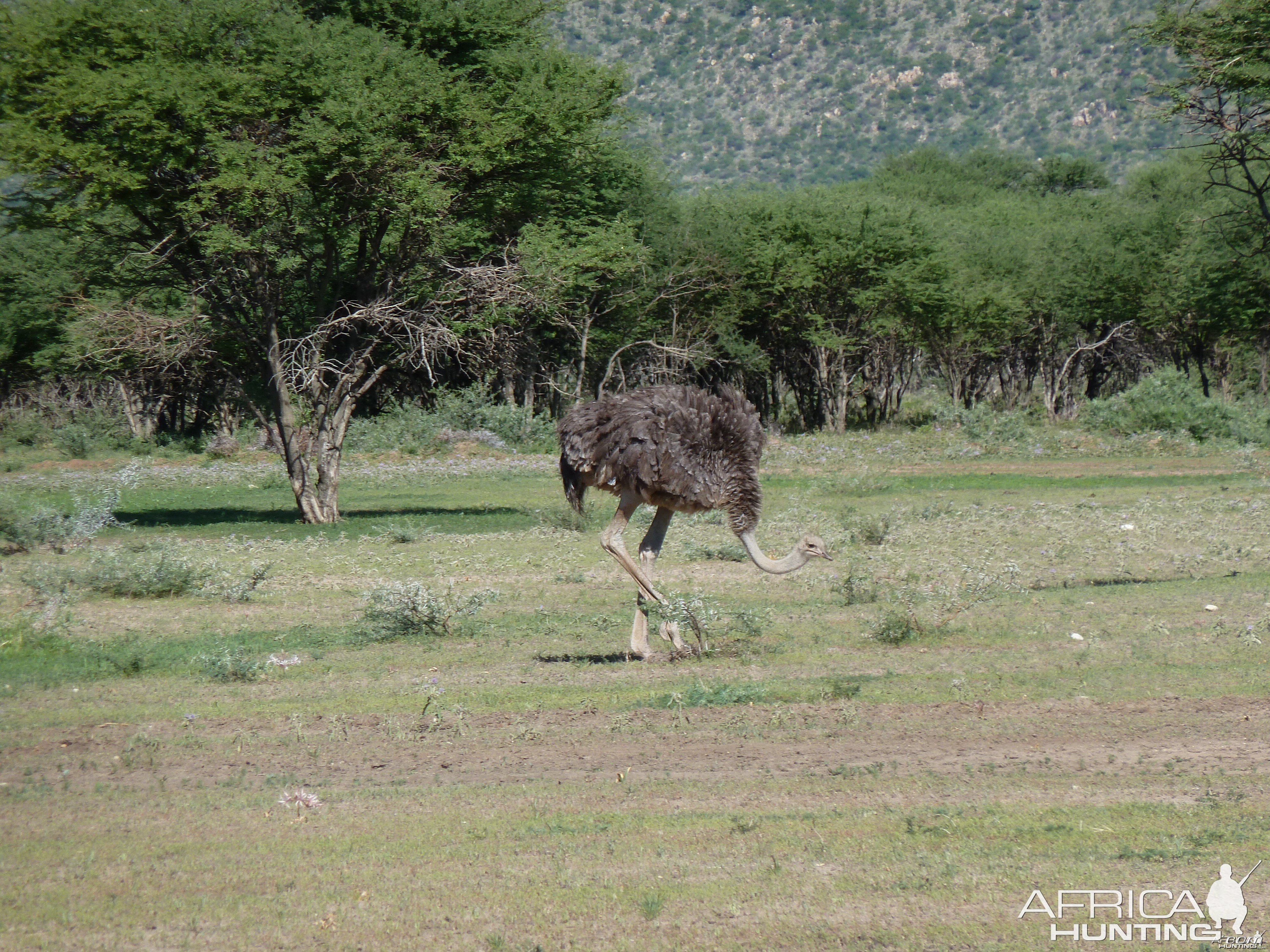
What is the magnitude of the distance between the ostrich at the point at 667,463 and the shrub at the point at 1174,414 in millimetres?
31245

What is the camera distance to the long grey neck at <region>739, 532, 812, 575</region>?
38.8 feet

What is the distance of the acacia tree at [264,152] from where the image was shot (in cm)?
2236

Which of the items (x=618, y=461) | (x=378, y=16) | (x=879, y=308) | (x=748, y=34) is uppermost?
(x=748, y=34)

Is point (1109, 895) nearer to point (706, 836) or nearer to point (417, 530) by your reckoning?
point (706, 836)

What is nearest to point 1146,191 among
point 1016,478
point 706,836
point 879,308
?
point 879,308

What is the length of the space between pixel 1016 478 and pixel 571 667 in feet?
71.2

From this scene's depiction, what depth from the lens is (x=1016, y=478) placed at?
3105 cm

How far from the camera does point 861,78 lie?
472ft

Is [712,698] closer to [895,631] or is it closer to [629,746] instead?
[629,746]

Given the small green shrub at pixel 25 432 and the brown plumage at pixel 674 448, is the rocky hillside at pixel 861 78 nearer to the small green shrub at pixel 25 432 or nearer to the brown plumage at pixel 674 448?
the small green shrub at pixel 25 432

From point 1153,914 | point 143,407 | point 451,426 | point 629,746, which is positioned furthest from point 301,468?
point 143,407

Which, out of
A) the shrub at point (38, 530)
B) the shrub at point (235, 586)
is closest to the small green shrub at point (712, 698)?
the shrub at point (235, 586)

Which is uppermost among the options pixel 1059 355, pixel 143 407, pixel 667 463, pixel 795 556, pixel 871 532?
pixel 1059 355

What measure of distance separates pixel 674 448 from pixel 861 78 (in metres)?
142
